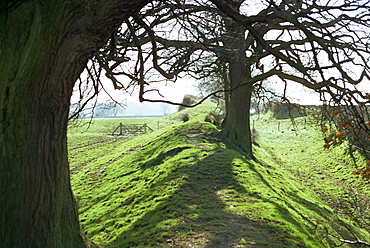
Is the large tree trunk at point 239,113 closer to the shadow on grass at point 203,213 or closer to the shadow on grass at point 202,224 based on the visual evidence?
the shadow on grass at point 203,213

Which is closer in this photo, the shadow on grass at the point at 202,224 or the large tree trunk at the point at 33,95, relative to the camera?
the large tree trunk at the point at 33,95

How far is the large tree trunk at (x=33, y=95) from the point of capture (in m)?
2.80

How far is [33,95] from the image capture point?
2818 millimetres

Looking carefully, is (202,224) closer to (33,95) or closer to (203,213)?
(203,213)

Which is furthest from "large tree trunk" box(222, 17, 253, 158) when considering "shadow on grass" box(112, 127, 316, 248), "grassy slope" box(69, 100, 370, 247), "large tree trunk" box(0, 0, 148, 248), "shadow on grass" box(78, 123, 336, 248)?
"large tree trunk" box(0, 0, 148, 248)

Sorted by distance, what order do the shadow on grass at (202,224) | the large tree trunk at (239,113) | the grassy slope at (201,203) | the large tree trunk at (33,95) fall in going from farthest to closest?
the large tree trunk at (239,113)
the grassy slope at (201,203)
the shadow on grass at (202,224)
the large tree trunk at (33,95)

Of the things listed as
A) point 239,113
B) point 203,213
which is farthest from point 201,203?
point 239,113

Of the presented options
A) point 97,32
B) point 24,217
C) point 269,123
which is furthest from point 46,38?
point 269,123

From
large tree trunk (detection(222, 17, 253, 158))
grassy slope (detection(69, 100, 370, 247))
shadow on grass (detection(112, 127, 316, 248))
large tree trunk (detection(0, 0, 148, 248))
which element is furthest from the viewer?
large tree trunk (detection(222, 17, 253, 158))

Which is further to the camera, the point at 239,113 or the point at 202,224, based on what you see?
the point at 239,113

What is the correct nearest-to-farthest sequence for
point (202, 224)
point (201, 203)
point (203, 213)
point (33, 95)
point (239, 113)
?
point (33, 95) → point (202, 224) → point (203, 213) → point (201, 203) → point (239, 113)

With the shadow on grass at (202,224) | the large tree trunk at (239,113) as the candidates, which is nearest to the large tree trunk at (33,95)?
the shadow on grass at (202,224)

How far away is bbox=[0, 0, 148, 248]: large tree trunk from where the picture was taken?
110 inches

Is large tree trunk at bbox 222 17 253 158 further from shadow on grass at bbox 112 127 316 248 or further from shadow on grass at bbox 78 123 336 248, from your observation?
shadow on grass at bbox 112 127 316 248
